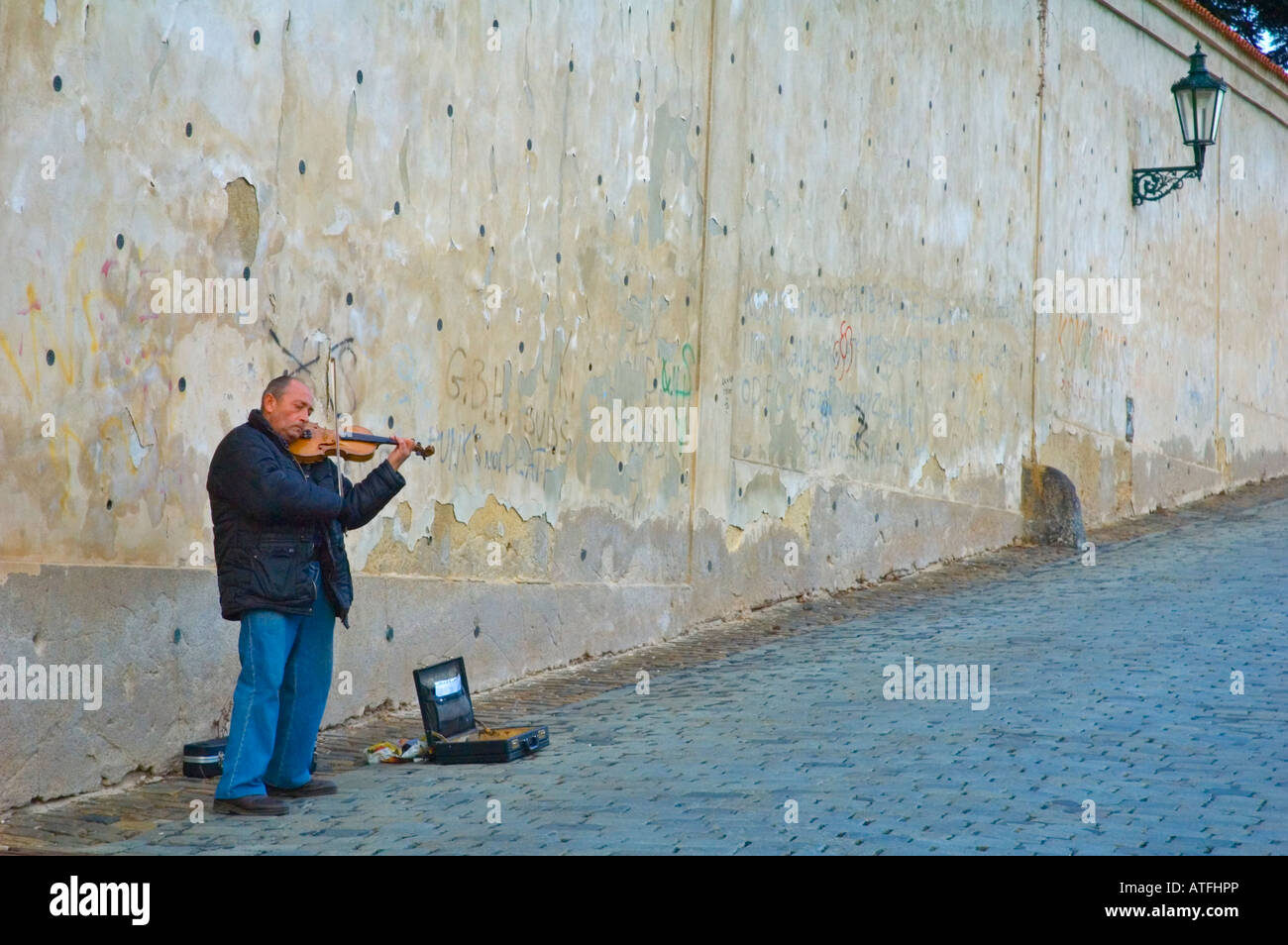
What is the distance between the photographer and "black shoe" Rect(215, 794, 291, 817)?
6.11 meters

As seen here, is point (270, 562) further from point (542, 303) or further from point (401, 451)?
point (542, 303)

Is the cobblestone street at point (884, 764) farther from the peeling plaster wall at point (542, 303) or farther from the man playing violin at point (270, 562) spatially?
the peeling plaster wall at point (542, 303)

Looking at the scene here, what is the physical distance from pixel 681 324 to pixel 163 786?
487 cm

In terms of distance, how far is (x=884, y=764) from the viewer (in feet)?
22.1

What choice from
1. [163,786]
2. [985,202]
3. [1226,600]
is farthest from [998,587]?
[163,786]

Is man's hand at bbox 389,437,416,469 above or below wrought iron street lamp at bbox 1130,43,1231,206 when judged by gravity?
below

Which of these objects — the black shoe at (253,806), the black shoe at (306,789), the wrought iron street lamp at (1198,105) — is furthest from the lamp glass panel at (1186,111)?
the black shoe at (253,806)

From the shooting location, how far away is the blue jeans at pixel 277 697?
6.22 m

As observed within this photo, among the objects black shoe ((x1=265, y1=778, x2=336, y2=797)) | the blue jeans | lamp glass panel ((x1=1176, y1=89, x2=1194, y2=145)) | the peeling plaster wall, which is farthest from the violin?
lamp glass panel ((x1=1176, y1=89, x2=1194, y2=145))

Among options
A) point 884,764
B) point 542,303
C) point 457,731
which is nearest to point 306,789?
point 457,731

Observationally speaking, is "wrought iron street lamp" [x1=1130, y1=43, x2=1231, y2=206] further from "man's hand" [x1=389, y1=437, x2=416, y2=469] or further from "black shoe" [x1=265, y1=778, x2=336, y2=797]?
"black shoe" [x1=265, y1=778, x2=336, y2=797]

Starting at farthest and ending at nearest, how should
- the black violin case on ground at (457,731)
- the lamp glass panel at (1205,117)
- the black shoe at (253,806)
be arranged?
1. the lamp glass panel at (1205,117)
2. the black violin case on ground at (457,731)
3. the black shoe at (253,806)

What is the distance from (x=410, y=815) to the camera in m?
6.04

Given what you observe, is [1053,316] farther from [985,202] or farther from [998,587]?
[998,587]
